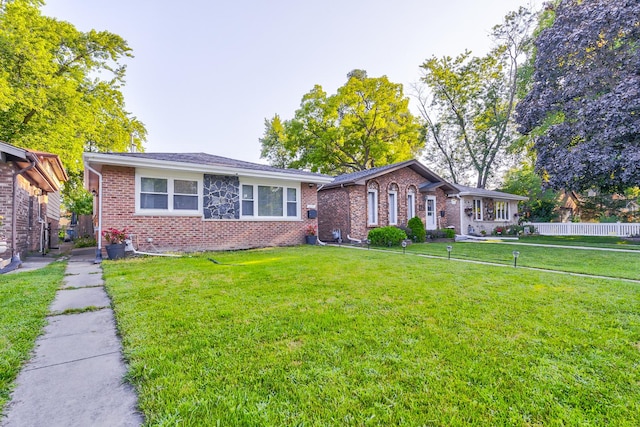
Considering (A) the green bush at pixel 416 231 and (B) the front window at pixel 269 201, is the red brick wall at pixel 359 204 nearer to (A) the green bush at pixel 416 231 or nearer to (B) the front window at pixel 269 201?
(A) the green bush at pixel 416 231

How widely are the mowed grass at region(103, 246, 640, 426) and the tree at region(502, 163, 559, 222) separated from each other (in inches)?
868

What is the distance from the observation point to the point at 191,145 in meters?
26.3

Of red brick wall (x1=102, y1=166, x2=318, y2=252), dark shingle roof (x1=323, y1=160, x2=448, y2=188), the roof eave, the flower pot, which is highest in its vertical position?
dark shingle roof (x1=323, y1=160, x2=448, y2=188)

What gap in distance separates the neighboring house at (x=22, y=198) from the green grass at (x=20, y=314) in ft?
7.91

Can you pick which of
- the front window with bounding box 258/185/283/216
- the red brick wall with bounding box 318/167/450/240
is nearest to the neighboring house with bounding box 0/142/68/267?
the front window with bounding box 258/185/283/216

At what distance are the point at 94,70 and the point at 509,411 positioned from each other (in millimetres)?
20539

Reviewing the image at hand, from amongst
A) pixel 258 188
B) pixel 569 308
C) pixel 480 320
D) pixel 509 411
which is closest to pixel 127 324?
pixel 509 411

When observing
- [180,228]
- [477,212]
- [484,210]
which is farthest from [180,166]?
[484,210]

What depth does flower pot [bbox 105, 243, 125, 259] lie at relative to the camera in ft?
26.2

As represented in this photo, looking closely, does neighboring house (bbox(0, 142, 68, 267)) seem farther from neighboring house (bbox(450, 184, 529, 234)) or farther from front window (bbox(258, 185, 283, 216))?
neighboring house (bbox(450, 184, 529, 234))

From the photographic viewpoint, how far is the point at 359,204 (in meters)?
13.4

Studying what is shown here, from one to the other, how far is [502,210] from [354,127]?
12589 millimetres

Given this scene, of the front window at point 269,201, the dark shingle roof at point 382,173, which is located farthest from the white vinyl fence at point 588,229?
the front window at point 269,201

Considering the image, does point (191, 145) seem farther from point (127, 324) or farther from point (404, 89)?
point (127, 324)
